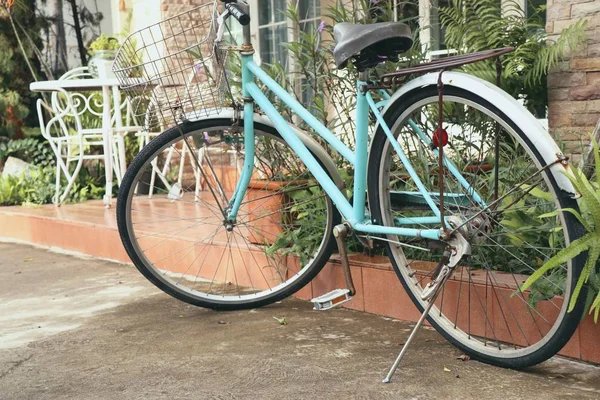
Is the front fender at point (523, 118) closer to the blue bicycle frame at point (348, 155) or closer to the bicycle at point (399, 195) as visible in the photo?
the bicycle at point (399, 195)

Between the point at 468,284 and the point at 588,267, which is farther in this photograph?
the point at 468,284

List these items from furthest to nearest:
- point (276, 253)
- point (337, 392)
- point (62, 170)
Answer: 1. point (62, 170)
2. point (276, 253)
3. point (337, 392)

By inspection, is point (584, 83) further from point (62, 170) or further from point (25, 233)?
point (62, 170)

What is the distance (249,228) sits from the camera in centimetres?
397

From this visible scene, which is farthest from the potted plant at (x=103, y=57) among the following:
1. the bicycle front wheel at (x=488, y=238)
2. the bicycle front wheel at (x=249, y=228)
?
the bicycle front wheel at (x=488, y=238)

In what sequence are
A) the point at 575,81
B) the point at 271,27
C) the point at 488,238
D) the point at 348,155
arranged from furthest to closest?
the point at 271,27
the point at 575,81
the point at 348,155
the point at 488,238

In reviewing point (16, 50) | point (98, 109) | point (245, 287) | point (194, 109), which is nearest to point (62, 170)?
point (98, 109)

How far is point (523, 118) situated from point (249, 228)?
1781 millimetres

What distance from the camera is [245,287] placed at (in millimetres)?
4117

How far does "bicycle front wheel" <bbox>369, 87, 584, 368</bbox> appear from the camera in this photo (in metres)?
2.62

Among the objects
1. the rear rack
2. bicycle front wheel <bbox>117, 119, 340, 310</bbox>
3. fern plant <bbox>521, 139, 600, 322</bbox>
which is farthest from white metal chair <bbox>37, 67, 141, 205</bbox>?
fern plant <bbox>521, 139, 600, 322</bbox>

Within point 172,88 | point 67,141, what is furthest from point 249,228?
point 67,141

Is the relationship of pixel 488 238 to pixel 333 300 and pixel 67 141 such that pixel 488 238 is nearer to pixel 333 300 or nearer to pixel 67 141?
pixel 333 300

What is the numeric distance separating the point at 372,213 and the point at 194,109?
887mm
